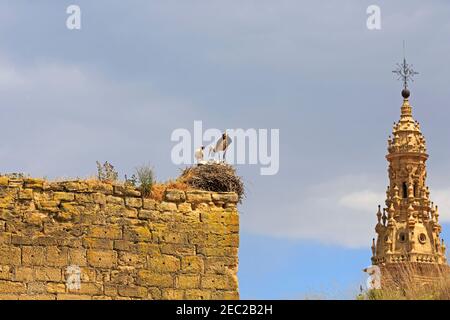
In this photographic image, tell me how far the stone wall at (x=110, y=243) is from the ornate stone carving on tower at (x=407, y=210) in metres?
79.9

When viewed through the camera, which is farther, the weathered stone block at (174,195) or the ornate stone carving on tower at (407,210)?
the ornate stone carving on tower at (407,210)

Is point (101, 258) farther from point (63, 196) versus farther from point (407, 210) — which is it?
point (407, 210)

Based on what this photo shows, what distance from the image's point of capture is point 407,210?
9875cm

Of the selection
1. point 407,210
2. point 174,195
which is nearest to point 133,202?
point 174,195

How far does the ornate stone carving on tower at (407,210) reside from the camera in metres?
96.9

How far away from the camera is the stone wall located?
52.5 ft

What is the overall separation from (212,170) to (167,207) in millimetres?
997

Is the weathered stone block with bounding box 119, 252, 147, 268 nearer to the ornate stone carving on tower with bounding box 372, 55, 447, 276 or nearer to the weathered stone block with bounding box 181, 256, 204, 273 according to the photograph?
the weathered stone block with bounding box 181, 256, 204, 273

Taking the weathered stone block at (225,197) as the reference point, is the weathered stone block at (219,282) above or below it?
below

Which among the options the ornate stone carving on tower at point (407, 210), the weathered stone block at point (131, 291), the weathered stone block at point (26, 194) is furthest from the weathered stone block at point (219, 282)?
the ornate stone carving on tower at point (407, 210)

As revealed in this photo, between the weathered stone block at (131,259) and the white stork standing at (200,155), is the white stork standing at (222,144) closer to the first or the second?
the white stork standing at (200,155)
